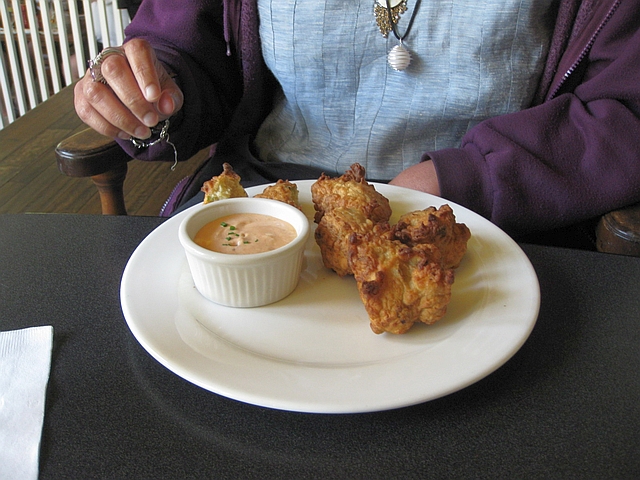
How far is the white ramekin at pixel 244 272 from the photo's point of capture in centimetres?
81

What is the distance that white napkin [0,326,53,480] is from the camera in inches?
22.9

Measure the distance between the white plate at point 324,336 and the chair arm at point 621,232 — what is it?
19cm

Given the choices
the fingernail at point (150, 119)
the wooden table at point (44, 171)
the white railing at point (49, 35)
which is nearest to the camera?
the fingernail at point (150, 119)

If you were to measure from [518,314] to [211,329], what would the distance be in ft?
1.43

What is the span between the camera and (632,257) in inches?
37.1

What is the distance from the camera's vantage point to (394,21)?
126cm

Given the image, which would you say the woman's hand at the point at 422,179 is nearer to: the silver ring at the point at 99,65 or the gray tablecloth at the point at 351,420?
the gray tablecloth at the point at 351,420

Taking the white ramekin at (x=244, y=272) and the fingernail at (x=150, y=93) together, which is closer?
the white ramekin at (x=244, y=272)

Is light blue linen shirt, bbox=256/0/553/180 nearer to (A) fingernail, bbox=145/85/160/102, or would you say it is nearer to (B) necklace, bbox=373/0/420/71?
(B) necklace, bbox=373/0/420/71

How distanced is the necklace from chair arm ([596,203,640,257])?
22.2 inches

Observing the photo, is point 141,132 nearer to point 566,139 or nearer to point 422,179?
point 422,179

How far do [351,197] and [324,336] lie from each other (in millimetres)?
307

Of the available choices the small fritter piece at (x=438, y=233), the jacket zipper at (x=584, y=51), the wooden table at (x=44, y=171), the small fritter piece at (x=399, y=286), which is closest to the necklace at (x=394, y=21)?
the jacket zipper at (x=584, y=51)

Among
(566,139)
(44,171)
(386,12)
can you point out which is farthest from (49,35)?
(566,139)
